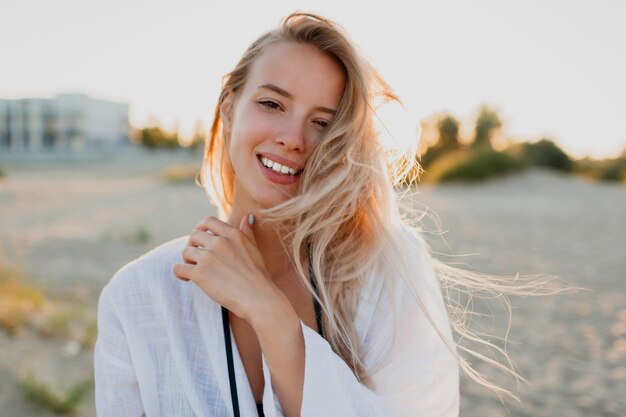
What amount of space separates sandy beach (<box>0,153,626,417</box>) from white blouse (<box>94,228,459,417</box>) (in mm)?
840

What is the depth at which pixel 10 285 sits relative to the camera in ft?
15.5

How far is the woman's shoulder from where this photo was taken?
1831 millimetres

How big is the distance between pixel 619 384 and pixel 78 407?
3.66 meters

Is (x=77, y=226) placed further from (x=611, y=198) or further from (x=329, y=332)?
(x=611, y=198)

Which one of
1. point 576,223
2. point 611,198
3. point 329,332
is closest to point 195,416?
point 329,332

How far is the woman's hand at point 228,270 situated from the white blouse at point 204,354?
17 centimetres

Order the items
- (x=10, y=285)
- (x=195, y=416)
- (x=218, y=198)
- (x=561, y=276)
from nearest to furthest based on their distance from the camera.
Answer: (x=195, y=416)
(x=218, y=198)
(x=10, y=285)
(x=561, y=276)

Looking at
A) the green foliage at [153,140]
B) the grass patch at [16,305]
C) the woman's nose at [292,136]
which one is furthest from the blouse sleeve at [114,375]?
the green foliage at [153,140]

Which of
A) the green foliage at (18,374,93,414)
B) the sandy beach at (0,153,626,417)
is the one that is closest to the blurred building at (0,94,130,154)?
the sandy beach at (0,153,626,417)

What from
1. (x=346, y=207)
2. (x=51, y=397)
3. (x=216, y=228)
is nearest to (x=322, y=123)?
(x=346, y=207)

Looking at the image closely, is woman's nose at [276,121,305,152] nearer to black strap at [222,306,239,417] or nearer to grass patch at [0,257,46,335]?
black strap at [222,306,239,417]

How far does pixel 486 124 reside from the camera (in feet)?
107

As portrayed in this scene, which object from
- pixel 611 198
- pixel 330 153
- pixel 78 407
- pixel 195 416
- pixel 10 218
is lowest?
pixel 10 218

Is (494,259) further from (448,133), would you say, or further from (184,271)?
(448,133)
